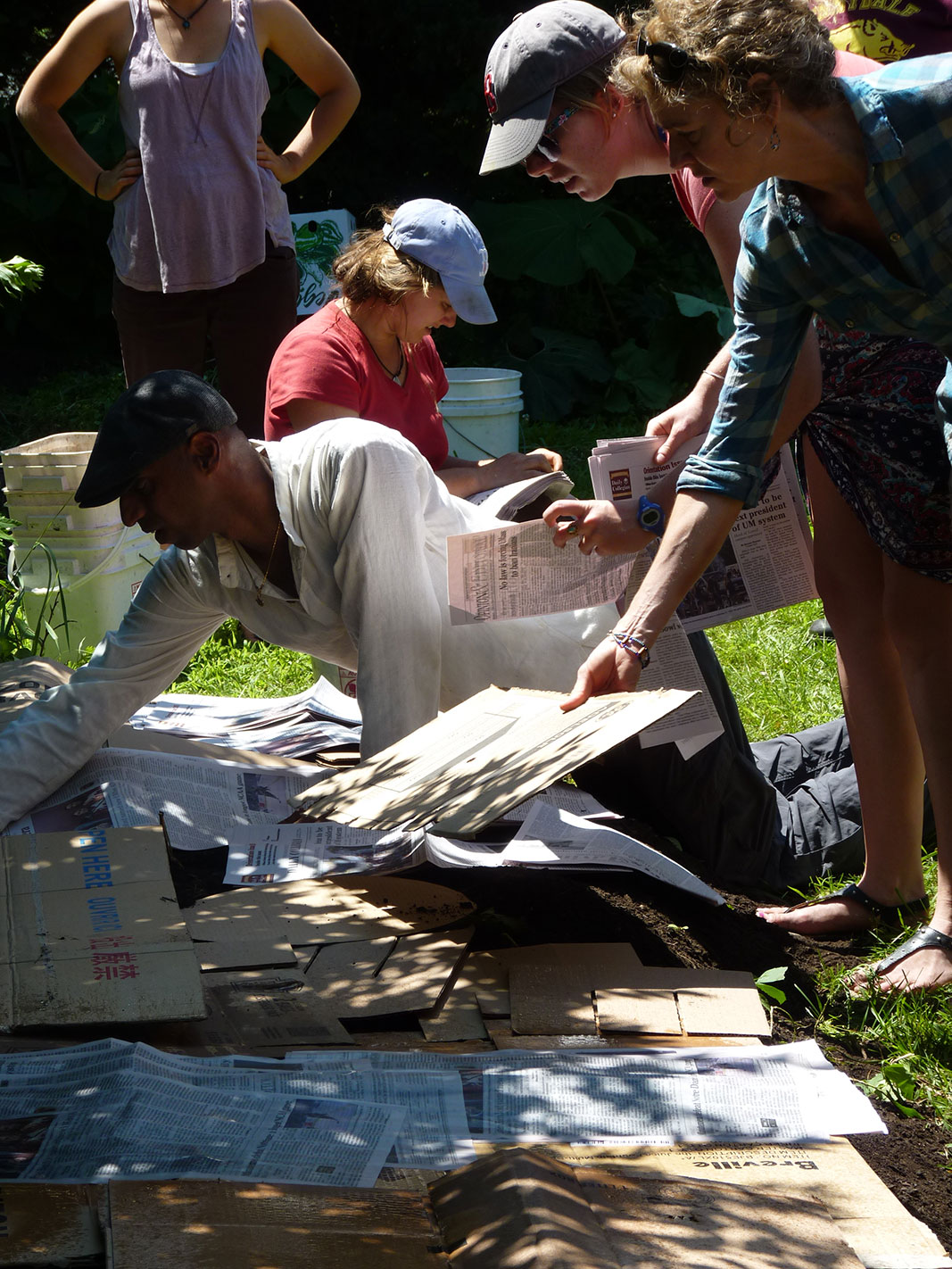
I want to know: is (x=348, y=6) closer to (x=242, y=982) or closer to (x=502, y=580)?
(x=502, y=580)

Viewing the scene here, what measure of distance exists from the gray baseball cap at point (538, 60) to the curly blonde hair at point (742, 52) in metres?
0.73

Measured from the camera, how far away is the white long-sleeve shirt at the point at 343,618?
2.76m

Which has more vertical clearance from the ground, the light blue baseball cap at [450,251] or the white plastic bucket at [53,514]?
the light blue baseball cap at [450,251]

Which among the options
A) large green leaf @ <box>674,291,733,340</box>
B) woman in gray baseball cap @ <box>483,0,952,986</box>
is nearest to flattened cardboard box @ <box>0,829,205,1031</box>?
woman in gray baseball cap @ <box>483,0,952,986</box>

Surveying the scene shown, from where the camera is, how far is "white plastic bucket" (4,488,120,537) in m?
4.59

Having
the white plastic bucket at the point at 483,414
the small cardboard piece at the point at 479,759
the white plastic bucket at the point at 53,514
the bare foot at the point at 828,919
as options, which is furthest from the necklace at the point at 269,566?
the white plastic bucket at the point at 483,414

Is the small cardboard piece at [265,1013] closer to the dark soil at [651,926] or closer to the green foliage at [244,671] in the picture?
the dark soil at [651,926]

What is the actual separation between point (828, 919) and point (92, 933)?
1456 mm

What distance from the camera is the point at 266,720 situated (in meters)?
3.84

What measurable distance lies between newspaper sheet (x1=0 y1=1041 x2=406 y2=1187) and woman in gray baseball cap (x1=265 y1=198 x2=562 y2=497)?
1.94 meters

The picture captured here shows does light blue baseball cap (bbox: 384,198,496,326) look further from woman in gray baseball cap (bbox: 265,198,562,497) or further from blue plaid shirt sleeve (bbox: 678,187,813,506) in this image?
blue plaid shirt sleeve (bbox: 678,187,813,506)

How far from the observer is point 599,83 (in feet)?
8.48

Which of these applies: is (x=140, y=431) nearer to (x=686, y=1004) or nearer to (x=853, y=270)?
(x=853, y=270)

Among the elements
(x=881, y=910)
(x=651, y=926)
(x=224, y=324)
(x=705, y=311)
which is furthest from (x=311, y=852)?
(x=705, y=311)
